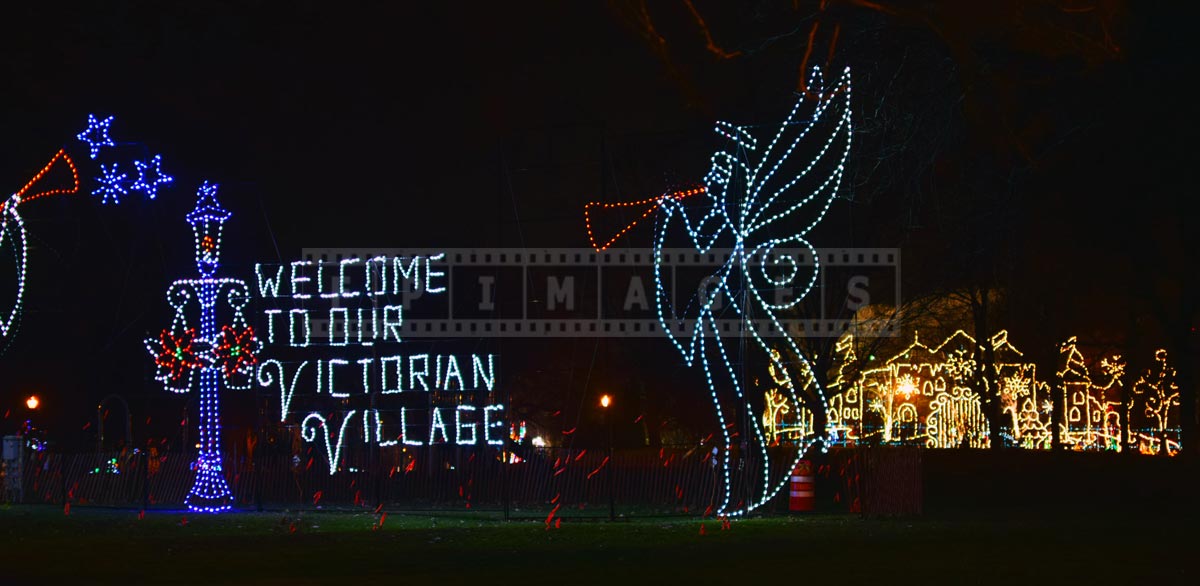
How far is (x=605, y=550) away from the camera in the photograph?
15656 mm

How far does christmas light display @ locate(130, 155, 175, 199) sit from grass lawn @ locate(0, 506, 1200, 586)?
666cm

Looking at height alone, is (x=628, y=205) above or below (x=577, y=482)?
above

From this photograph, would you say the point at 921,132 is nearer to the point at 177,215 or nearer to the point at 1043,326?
the point at 1043,326

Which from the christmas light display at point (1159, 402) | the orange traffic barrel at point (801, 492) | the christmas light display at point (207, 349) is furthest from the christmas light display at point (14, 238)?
the christmas light display at point (1159, 402)

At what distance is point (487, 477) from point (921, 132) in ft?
47.4

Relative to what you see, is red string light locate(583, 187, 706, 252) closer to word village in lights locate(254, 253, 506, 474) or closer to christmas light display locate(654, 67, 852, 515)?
christmas light display locate(654, 67, 852, 515)

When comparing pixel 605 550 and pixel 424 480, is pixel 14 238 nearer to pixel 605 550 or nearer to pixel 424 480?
pixel 424 480

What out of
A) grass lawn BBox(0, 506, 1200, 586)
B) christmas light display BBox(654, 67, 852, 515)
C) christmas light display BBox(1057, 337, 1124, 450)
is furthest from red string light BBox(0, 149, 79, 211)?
christmas light display BBox(1057, 337, 1124, 450)

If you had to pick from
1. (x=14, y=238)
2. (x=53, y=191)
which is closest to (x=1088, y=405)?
(x=53, y=191)

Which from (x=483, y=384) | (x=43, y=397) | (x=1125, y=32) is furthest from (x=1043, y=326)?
(x=43, y=397)

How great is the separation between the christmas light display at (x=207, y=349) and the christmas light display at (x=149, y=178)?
0.78 meters

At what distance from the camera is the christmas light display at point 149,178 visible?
25.7m

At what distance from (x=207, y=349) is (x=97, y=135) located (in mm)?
4714

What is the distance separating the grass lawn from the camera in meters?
12.6
